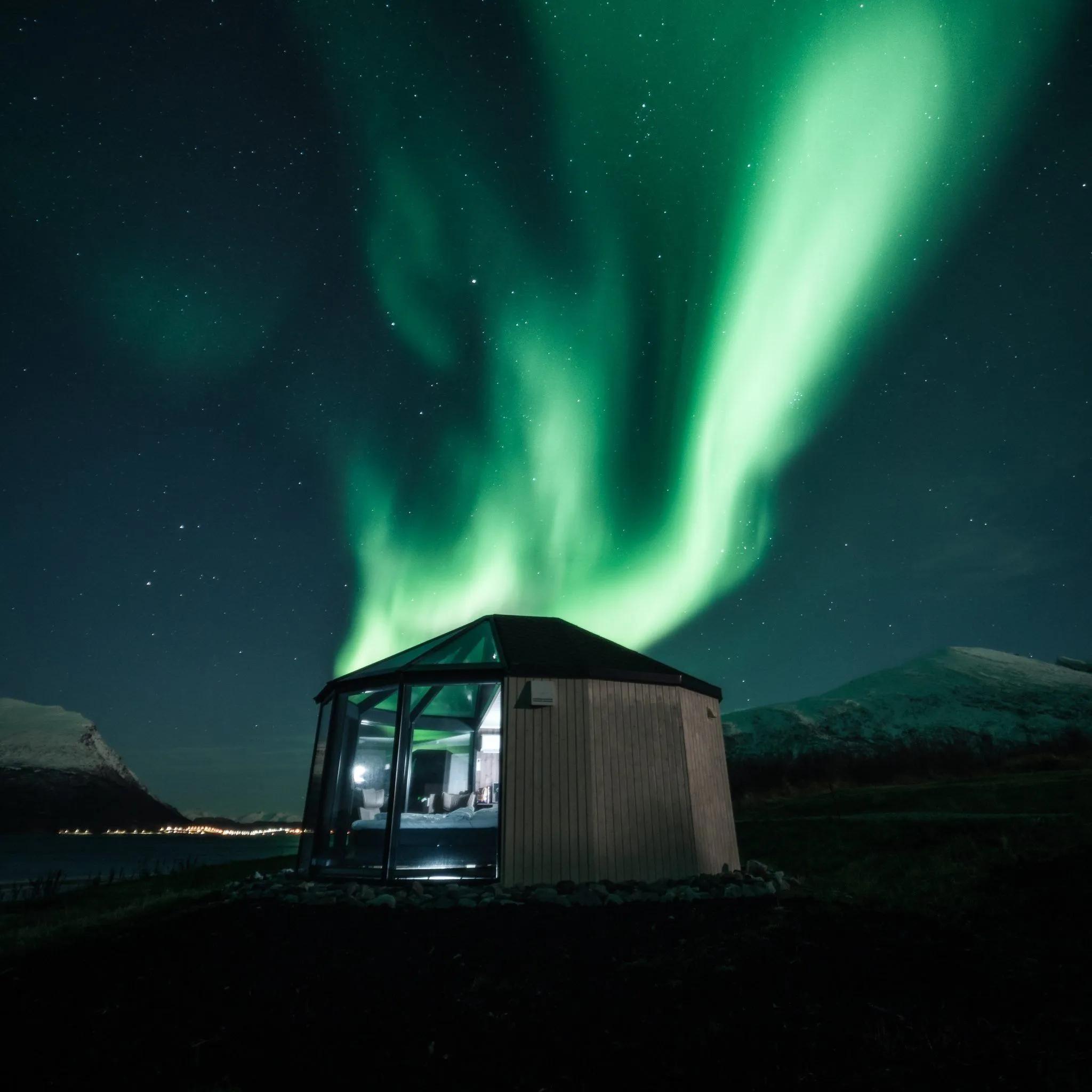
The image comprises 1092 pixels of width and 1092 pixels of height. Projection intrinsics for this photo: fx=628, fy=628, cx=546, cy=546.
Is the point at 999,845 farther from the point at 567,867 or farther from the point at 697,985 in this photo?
the point at 697,985

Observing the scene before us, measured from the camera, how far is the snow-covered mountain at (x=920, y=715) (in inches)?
1885

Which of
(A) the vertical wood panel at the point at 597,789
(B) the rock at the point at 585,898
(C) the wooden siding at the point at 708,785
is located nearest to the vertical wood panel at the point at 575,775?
(A) the vertical wood panel at the point at 597,789

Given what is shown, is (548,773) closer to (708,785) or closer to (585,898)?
(585,898)

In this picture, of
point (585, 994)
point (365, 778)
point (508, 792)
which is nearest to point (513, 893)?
point (508, 792)

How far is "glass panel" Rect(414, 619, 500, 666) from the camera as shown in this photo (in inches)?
414

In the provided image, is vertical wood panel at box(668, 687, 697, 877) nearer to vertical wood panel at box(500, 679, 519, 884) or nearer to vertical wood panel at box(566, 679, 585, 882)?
vertical wood panel at box(566, 679, 585, 882)

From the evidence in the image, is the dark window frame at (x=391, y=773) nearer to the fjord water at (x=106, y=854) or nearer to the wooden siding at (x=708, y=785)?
the wooden siding at (x=708, y=785)

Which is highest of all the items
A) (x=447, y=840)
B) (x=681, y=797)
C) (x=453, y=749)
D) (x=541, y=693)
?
(x=453, y=749)

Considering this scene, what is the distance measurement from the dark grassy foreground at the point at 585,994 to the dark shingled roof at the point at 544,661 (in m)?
3.30

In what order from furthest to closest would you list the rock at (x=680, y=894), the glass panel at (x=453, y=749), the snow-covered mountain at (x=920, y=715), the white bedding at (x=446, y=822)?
the snow-covered mountain at (x=920, y=715)
the glass panel at (x=453, y=749)
the white bedding at (x=446, y=822)
the rock at (x=680, y=894)

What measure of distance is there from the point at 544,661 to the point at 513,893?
10.9 ft

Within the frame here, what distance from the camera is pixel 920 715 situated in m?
66.6

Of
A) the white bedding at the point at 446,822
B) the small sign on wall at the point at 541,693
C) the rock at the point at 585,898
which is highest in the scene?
the small sign on wall at the point at 541,693

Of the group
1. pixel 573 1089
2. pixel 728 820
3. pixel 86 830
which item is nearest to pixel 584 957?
pixel 573 1089
